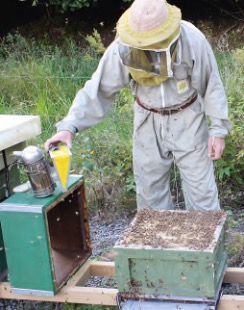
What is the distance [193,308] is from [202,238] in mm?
321

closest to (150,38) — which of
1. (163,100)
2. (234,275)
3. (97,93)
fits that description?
(163,100)

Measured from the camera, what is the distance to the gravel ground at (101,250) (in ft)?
11.1

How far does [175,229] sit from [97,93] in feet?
2.89

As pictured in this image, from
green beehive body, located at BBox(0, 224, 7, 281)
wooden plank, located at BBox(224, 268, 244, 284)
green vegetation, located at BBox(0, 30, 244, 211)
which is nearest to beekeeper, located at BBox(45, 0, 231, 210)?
wooden plank, located at BBox(224, 268, 244, 284)

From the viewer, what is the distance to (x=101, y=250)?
153 inches

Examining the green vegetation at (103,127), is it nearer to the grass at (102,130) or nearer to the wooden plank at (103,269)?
the grass at (102,130)

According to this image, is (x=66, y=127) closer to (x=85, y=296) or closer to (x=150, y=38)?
(x=150, y=38)

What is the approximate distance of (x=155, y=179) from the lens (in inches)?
133

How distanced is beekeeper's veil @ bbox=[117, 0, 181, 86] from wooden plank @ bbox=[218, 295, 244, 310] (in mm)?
1128

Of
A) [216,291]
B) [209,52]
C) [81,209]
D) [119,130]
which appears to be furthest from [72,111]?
[119,130]

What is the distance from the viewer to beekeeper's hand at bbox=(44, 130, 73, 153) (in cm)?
294

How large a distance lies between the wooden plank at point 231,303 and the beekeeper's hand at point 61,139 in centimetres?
106

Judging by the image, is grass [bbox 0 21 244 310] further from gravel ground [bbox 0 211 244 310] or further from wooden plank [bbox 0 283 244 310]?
wooden plank [bbox 0 283 244 310]

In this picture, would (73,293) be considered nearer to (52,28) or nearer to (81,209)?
(81,209)
